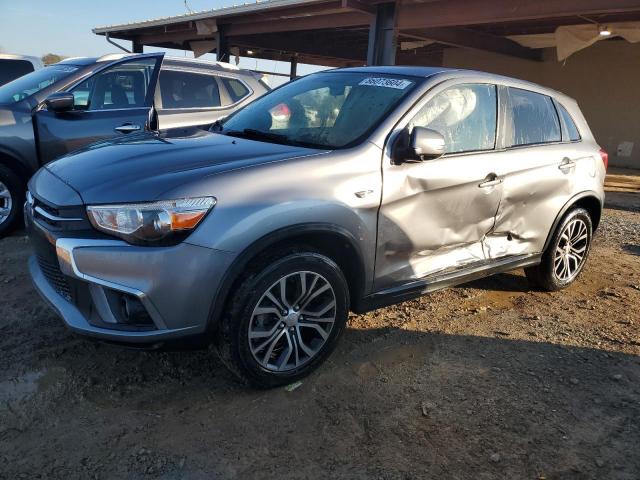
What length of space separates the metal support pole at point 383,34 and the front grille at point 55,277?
366 inches

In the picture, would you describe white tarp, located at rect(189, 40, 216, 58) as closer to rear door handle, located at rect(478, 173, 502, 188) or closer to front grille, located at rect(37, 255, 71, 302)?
rear door handle, located at rect(478, 173, 502, 188)

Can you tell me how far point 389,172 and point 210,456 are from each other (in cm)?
181

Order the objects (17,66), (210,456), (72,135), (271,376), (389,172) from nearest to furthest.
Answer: (210,456)
(271,376)
(389,172)
(72,135)
(17,66)

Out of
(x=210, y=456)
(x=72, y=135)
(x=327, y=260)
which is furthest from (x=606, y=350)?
(x=72, y=135)

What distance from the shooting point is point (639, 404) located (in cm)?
309

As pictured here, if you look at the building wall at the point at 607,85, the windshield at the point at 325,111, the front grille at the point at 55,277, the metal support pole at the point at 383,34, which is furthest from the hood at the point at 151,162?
the building wall at the point at 607,85

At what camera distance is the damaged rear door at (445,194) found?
3213 mm

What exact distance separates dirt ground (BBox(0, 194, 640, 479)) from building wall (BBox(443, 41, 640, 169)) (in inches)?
496

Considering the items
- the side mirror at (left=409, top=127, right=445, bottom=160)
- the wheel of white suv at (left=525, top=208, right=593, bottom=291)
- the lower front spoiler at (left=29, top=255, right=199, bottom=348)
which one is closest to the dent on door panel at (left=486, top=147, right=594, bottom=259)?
the wheel of white suv at (left=525, top=208, right=593, bottom=291)

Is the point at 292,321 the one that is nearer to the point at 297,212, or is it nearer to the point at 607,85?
the point at 297,212

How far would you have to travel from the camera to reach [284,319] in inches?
114

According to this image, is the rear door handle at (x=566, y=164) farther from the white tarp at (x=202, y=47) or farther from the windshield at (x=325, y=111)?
the white tarp at (x=202, y=47)

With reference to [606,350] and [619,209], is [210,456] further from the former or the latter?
[619,209]

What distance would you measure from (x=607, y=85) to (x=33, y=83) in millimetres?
14486
